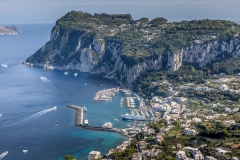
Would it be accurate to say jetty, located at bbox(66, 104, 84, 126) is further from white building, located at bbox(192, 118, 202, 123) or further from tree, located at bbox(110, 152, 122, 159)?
white building, located at bbox(192, 118, 202, 123)

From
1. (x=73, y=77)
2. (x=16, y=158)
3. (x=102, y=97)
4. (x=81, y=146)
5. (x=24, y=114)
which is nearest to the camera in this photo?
(x=16, y=158)

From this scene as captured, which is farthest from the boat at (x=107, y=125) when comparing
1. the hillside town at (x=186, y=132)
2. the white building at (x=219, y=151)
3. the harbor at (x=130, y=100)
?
the white building at (x=219, y=151)

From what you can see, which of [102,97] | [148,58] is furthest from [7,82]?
[148,58]

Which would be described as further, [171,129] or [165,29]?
[165,29]

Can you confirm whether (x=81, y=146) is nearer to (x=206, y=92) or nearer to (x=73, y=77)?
(x=206, y=92)

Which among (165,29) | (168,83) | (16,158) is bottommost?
(16,158)

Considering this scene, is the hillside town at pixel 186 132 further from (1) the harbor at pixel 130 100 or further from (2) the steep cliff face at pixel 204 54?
(2) the steep cliff face at pixel 204 54
